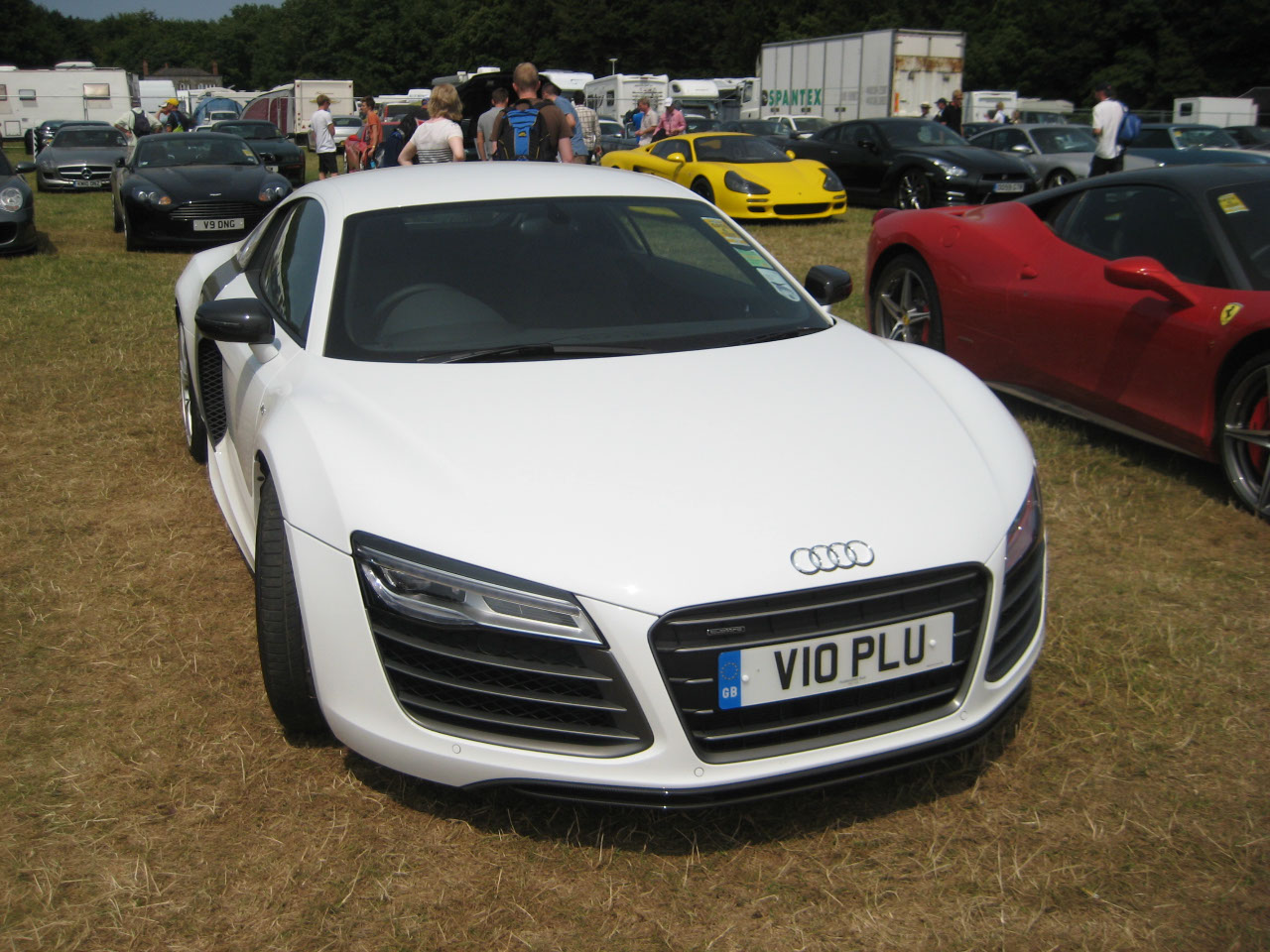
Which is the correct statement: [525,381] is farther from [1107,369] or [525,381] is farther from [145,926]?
[1107,369]

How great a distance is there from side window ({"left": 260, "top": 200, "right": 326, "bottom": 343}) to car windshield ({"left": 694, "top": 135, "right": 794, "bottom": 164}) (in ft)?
36.2

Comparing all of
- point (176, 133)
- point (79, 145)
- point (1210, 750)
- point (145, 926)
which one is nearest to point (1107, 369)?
point (1210, 750)

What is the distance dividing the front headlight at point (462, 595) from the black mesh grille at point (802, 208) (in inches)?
476

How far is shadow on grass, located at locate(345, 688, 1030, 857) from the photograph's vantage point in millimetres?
2516

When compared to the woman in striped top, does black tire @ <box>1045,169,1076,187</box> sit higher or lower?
lower

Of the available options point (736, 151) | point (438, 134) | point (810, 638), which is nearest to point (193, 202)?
point (438, 134)

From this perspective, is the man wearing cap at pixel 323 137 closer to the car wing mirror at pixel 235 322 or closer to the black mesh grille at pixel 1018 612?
the car wing mirror at pixel 235 322

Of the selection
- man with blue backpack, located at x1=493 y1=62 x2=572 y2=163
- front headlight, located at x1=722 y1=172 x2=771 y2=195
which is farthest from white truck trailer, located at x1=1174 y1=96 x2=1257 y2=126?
man with blue backpack, located at x1=493 y1=62 x2=572 y2=163

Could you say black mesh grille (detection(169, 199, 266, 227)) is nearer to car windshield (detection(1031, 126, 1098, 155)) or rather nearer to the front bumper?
the front bumper

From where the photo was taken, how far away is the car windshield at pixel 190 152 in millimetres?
12914

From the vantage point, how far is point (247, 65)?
142500 mm

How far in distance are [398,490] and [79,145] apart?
2041cm

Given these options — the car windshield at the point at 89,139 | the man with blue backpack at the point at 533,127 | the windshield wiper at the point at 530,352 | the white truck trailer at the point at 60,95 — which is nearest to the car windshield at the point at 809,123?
the car windshield at the point at 89,139

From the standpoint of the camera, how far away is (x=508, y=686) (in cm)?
229
